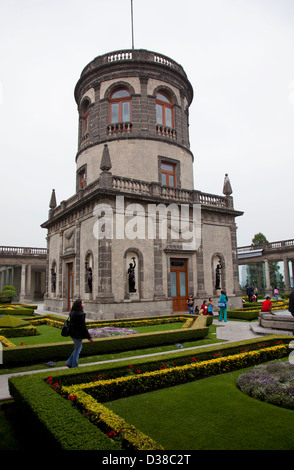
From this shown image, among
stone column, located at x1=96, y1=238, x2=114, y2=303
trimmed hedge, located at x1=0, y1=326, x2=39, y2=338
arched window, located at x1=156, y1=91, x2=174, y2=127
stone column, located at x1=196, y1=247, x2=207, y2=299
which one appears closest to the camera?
trimmed hedge, located at x1=0, y1=326, x2=39, y2=338

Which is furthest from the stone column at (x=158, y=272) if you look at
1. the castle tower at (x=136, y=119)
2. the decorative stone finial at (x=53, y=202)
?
the decorative stone finial at (x=53, y=202)

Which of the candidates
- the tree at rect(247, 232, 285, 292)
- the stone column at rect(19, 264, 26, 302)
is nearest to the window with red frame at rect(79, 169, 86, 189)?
the stone column at rect(19, 264, 26, 302)

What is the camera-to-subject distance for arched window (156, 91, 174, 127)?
2569 cm

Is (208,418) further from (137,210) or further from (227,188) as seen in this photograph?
(227,188)

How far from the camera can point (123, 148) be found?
2419 centimetres

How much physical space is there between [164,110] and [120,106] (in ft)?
11.8

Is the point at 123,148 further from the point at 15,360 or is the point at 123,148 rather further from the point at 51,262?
the point at 15,360

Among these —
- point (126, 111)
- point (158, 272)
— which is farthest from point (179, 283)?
point (126, 111)

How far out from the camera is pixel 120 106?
25.3 meters

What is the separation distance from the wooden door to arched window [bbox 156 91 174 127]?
36.7ft

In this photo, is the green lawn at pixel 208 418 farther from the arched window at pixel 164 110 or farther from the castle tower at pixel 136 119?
the arched window at pixel 164 110

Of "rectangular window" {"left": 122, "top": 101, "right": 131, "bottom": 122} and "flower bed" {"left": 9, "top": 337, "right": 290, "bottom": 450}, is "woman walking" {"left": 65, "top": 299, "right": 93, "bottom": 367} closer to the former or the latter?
"flower bed" {"left": 9, "top": 337, "right": 290, "bottom": 450}
